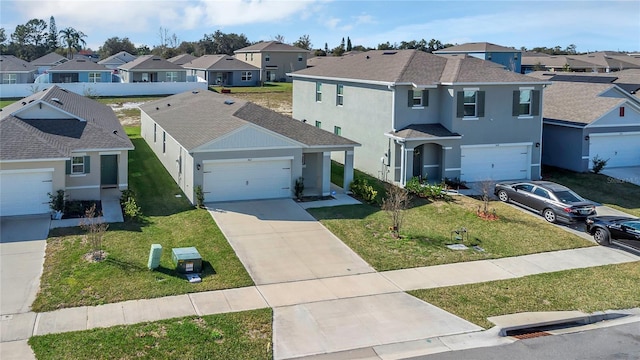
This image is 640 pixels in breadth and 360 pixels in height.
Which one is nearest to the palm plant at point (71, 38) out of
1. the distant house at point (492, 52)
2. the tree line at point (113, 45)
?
the tree line at point (113, 45)

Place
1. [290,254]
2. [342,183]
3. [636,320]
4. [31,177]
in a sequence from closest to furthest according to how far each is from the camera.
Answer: [636,320] → [290,254] → [31,177] → [342,183]

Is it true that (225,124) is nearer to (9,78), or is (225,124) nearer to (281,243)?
(281,243)

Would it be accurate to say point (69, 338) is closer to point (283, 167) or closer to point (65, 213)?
point (65, 213)

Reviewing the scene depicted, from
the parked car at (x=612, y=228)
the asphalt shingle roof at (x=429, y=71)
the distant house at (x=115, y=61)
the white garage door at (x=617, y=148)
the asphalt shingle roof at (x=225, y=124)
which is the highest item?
the distant house at (x=115, y=61)

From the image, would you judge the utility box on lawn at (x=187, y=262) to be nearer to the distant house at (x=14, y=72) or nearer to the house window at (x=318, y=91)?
the house window at (x=318, y=91)

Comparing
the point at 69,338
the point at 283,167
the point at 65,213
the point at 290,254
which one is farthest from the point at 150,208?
the point at 69,338

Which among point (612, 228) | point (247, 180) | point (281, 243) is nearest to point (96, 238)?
point (281, 243)

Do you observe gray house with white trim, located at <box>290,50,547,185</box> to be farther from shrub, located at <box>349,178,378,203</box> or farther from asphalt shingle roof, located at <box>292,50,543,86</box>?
shrub, located at <box>349,178,378,203</box>
